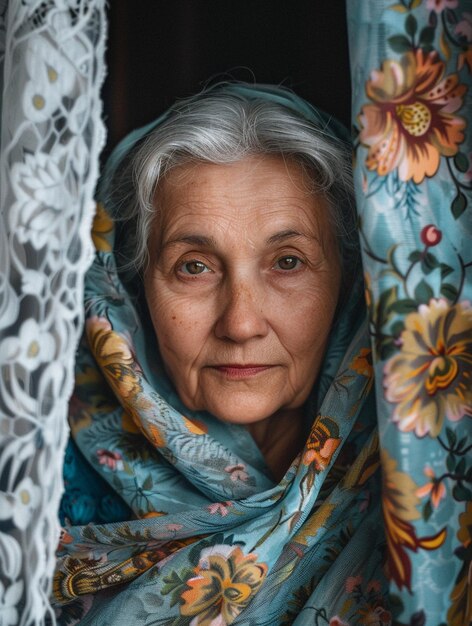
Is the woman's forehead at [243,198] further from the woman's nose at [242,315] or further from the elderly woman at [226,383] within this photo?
the woman's nose at [242,315]

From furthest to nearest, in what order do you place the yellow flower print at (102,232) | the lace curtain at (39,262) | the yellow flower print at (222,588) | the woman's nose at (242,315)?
the yellow flower print at (102,232)
the woman's nose at (242,315)
the yellow flower print at (222,588)
the lace curtain at (39,262)

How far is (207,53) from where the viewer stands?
1.76 m

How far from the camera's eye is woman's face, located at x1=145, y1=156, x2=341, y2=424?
1.45m

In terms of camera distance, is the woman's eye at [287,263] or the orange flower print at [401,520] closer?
the orange flower print at [401,520]

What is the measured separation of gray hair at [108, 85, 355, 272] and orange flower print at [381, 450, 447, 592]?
69 centimetres

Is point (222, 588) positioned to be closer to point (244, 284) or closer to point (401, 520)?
point (401, 520)

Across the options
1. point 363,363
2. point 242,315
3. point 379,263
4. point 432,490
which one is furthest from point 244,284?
point 432,490

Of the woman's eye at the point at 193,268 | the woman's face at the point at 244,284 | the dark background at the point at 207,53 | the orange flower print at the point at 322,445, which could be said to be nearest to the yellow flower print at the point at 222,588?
the orange flower print at the point at 322,445

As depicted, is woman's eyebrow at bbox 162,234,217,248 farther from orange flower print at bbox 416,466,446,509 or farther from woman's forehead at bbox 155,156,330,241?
orange flower print at bbox 416,466,446,509

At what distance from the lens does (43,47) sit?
936 millimetres

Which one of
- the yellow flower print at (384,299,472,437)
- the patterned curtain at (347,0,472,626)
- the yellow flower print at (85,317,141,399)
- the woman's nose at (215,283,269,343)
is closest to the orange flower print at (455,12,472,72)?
the patterned curtain at (347,0,472,626)

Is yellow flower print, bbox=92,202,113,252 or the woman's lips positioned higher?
yellow flower print, bbox=92,202,113,252

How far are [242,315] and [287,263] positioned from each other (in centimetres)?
15

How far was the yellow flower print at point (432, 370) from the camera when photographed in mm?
997
